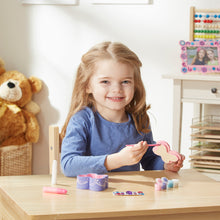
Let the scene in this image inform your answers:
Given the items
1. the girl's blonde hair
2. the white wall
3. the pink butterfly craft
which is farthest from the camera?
the white wall

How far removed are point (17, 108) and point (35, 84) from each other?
0.20 m

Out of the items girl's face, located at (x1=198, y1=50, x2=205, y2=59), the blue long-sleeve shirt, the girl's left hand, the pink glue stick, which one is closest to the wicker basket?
girl's face, located at (x1=198, y1=50, x2=205, y2=59)

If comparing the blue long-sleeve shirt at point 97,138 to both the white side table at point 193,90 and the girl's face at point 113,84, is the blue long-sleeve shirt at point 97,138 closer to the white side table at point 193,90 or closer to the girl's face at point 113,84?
the girl's face at point 113,84

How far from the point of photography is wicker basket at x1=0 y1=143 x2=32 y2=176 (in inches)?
108

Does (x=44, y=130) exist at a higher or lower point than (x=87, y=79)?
lower

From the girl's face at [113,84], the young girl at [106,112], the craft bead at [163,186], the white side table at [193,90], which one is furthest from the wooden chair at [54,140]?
the white side table at [193,90]

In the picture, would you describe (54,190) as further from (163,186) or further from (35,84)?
(35,84)

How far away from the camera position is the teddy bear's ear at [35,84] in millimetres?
2853

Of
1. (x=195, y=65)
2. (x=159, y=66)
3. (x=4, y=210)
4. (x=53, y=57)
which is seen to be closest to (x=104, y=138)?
(x=4, y=210)

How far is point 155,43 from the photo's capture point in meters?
2.71

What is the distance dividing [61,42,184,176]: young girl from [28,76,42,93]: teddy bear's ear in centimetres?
129

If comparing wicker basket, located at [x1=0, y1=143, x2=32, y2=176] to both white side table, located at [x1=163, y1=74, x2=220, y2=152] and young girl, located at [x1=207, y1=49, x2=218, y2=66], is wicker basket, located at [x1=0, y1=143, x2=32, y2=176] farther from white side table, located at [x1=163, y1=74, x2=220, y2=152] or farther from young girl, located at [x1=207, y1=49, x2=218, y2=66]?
young girl, located at [x1=207, y1=49, x2=218, y2=66]

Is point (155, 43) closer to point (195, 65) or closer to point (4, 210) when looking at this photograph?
point (195, 65)

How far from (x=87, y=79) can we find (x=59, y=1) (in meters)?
1.39
